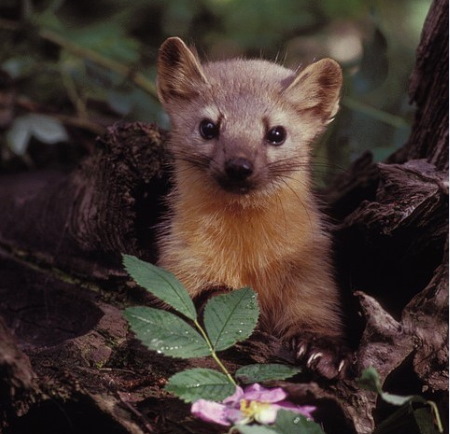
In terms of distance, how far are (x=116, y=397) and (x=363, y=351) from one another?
593 mm

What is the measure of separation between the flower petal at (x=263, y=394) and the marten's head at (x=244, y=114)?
71cm

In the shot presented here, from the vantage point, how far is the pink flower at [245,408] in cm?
161

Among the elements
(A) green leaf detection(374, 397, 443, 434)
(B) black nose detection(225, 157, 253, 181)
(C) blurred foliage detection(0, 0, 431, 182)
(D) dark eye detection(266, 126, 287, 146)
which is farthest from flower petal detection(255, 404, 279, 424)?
(C) blurred foliage detection(0, 0, 431, 182)

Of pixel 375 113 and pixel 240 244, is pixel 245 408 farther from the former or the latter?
pixel 375 113

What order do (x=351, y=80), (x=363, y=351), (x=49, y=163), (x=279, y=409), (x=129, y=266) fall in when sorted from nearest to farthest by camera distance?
(x=279, y=409)
(x=129, y=266)
(x=363, y=351)
(x=351, y=80)
(x=49, y=163)

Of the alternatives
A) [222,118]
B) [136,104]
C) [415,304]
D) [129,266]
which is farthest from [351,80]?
[129,266]

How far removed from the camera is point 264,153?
2.36 m

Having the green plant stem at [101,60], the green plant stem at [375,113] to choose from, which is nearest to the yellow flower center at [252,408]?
the green plant stem at [375,113]

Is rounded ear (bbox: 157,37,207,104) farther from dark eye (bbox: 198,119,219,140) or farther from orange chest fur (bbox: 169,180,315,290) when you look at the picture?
orange chest fur (bbox: 169,180,315,290)

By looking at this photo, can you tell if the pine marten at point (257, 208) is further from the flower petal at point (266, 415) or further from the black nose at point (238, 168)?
the flower petal at point (266, 415)

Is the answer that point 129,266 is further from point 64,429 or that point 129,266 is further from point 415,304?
point 415,304

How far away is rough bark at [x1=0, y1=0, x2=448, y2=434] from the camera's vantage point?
1792 mm

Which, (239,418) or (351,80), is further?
(351,80)

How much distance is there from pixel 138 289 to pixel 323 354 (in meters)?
0.75
